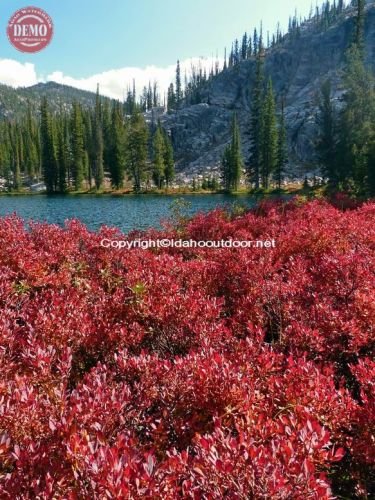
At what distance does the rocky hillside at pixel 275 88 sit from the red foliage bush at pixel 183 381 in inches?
3783

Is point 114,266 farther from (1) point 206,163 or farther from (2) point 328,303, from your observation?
(1) point 206,163

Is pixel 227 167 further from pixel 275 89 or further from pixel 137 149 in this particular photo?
pixel 275 89

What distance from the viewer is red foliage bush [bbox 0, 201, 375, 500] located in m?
2.12

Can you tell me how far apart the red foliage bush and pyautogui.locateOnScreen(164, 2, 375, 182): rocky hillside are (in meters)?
96.1

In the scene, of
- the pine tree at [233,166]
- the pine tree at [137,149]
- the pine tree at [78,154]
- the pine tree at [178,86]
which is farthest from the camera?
the pine tree at [178,86]

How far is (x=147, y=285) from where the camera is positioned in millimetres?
5527

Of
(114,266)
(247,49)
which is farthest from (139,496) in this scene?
(247,49)

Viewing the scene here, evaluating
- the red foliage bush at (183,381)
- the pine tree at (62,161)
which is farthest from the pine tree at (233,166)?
the red foliage bush at (183,381)

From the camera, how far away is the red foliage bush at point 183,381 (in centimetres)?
212

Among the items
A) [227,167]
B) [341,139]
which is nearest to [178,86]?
[227,167]

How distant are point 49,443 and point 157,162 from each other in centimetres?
7571

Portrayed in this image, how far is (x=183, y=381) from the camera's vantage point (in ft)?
10.5

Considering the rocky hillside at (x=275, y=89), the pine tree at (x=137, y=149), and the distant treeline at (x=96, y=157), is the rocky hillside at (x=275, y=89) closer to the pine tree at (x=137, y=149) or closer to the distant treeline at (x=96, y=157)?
the distant treeline at (x=96, y=157)

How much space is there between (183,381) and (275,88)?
140836 millimetres
